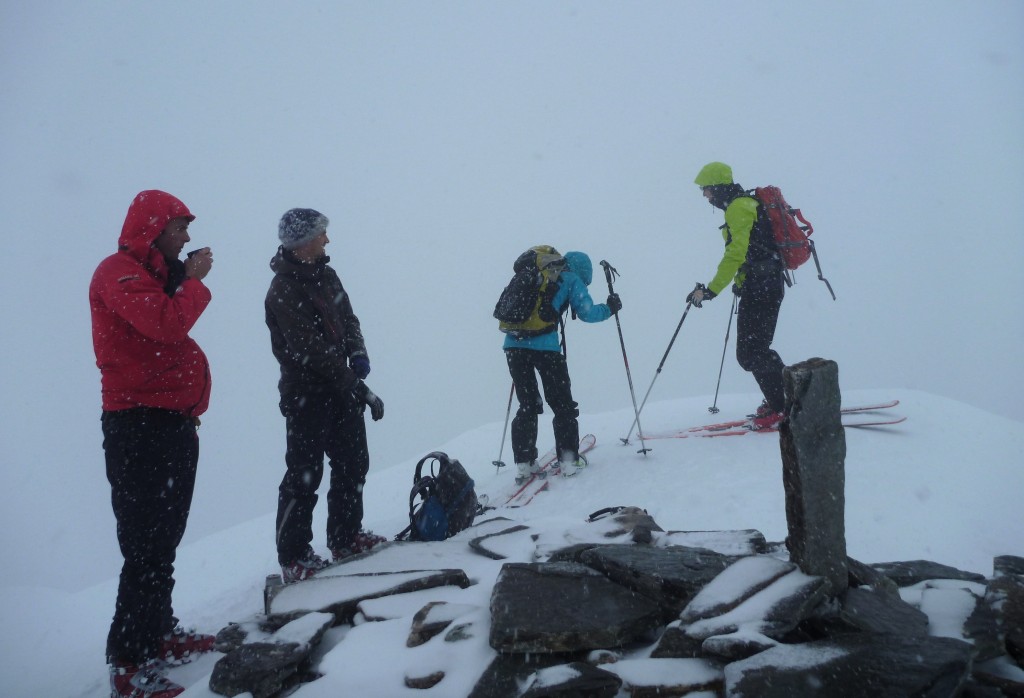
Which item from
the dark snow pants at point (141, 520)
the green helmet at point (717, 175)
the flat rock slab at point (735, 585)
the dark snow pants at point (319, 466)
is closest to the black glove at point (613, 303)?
the green helmet at point (717, 175)

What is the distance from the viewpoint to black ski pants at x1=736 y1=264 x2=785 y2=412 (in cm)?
631

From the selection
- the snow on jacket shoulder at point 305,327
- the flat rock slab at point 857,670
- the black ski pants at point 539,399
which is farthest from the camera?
the black ski pants at point 539,399

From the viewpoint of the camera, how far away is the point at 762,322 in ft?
20.7

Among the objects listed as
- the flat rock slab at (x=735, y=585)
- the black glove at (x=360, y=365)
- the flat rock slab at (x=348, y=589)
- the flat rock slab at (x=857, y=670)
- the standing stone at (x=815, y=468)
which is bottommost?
the flat rock slab at (x=348, y=589)

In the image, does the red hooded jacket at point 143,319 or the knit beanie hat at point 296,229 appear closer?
the red hooded jacket at point 143,319

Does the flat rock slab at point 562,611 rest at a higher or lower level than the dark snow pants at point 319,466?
lower

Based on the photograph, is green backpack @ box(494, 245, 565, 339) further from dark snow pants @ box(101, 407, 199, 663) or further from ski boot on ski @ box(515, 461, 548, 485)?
dark snow pants @ box(101, 407, 199, 663)

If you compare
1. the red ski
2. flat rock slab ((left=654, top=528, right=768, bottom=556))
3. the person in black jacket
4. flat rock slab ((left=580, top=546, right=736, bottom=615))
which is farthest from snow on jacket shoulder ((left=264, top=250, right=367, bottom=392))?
the red ski

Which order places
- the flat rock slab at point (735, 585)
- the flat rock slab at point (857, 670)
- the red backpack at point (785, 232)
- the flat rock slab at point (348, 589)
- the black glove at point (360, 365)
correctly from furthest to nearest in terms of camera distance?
the red backpack at point (785, 232), the black glove at point (360, 365), the flat rock slab at point (348, 589), the flat rock slab at point (735, 585), the flat rock slab at point (857, 670)

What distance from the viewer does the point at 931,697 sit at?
5.95 feet

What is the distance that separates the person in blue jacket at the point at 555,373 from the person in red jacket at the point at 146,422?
3583 millimetres

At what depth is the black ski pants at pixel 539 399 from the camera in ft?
20.4

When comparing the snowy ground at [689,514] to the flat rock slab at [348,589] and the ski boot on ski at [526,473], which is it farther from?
the ski boot on ski at [526,473]

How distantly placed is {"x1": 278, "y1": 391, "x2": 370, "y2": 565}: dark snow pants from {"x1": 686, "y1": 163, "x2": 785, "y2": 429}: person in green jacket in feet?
12.8
